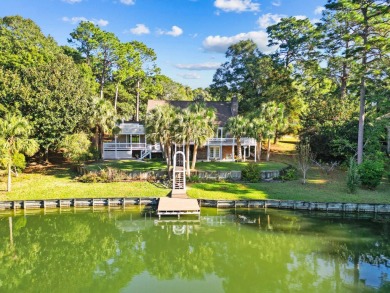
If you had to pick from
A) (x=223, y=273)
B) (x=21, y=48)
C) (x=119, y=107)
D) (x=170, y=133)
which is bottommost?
(x=223, y=273)

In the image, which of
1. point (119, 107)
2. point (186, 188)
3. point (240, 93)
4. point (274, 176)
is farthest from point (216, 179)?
point (119, 107)

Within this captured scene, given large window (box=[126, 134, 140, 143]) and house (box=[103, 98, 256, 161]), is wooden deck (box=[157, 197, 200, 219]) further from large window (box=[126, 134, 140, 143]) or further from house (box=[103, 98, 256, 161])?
large window (box=[126, 134, 140, 143])

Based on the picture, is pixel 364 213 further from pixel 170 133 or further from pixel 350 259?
pixel 170 133

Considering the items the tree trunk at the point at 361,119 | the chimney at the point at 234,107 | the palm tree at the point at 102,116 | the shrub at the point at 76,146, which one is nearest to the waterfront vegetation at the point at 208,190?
the shrub at the point at 76,146

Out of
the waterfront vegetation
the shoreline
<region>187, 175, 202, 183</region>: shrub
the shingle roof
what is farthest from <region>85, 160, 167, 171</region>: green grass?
the shingle roof

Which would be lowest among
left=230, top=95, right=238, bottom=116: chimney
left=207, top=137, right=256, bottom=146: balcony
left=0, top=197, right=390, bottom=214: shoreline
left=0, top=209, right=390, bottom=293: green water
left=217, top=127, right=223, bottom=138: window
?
left=0, top=209, right=390, bottom=293: green water

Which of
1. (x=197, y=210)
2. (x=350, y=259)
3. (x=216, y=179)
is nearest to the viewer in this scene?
(x=350, y=259)

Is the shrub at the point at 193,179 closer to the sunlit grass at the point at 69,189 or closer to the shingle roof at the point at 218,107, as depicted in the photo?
the sunlit grass at the point at 69,189
